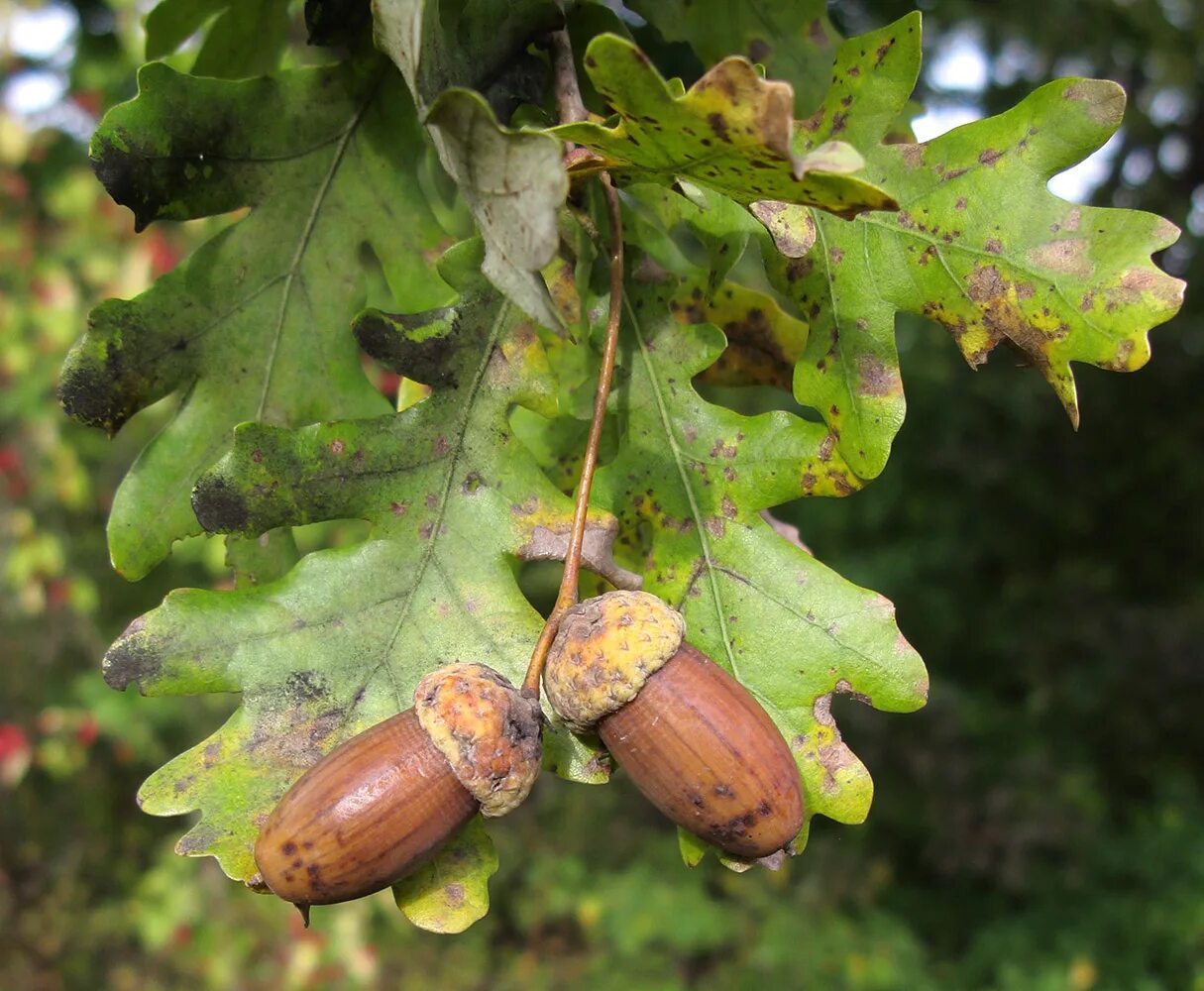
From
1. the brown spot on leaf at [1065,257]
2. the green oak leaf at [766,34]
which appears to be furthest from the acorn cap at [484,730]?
the green oak leaf at [766,34]

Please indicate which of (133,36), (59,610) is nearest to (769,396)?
(59,610)

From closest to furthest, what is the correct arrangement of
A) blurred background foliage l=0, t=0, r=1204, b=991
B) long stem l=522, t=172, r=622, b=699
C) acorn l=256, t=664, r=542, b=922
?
acorn l=256, t=664, r=542, b=922 → long stem l=522, t=172, r=622, b=699 → blurred background foliage l=0, t=0, r=1204, b=991

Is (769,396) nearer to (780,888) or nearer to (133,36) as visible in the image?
(780,888)

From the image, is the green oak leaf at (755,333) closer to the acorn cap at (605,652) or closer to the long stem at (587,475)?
the long stem at (587,475)

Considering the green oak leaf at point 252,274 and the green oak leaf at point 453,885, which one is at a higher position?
the green oak leaf at point 252,274

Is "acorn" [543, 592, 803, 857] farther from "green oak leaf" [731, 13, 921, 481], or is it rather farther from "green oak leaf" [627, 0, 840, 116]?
"green oak leaf" [627, 0, 840, 116]

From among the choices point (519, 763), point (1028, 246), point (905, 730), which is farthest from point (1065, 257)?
point (905, 730)

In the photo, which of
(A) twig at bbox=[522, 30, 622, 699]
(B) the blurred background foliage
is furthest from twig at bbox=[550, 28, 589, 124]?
(B) the blurred background foliage
